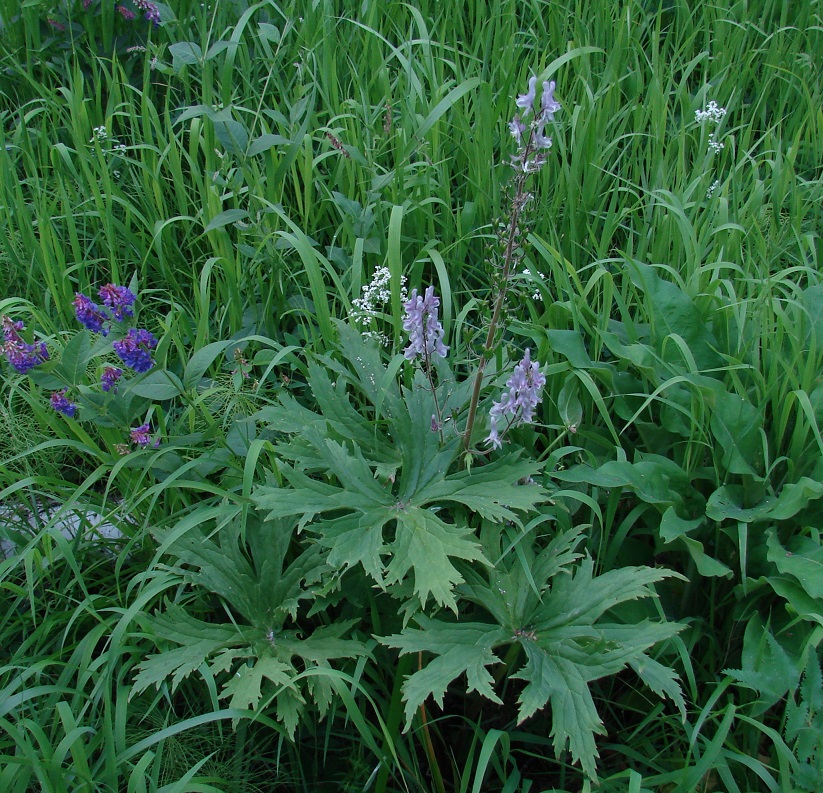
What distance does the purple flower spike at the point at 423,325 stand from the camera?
1688 millimetres

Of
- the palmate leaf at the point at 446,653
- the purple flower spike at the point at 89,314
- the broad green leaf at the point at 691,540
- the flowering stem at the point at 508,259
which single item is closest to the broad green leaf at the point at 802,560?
the broad green leaf at the point at 691,540

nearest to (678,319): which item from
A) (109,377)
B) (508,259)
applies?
(508,259)

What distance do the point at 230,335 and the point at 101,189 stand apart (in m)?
0.96

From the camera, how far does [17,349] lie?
1.92 metres

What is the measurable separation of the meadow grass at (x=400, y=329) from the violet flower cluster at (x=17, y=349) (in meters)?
0.21

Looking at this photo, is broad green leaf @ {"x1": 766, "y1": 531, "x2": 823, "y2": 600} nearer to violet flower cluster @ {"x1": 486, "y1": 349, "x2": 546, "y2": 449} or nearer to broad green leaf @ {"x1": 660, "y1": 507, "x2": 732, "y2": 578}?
broad green leaf @ {"x1": 660, "y1": 507, "x2": 732, "y2": 578}

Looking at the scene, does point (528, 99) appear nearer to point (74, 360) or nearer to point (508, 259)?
point (508, 259)

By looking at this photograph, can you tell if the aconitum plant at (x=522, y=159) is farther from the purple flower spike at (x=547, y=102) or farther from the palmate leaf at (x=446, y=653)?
the palmate leaf at (x=446, y=653)

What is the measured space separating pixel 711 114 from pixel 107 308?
2380mm

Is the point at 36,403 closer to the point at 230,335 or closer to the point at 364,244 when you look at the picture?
the point at 230,335

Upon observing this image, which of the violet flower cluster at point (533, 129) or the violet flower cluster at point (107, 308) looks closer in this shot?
the violet flower cluster at point (533, 129)

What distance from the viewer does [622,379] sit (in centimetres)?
214

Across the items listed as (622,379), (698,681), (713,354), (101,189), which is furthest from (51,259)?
(698,681)

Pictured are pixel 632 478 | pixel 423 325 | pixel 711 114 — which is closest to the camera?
pixel 423 325
